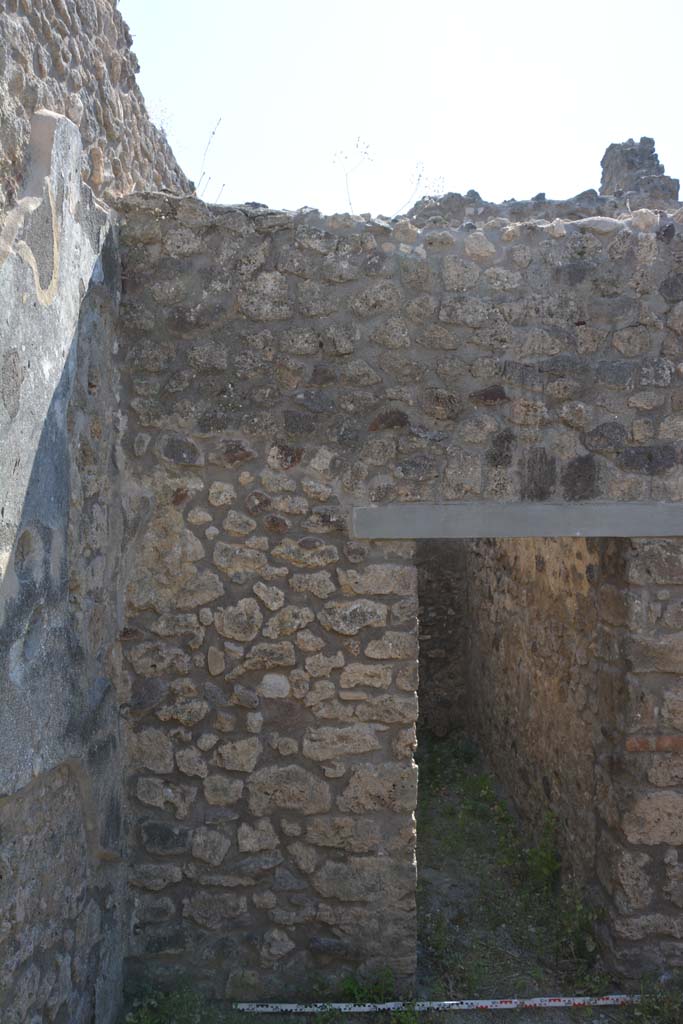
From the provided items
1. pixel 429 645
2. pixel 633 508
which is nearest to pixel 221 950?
pixel 633 508

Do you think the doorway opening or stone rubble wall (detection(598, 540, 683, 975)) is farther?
the doorway opening

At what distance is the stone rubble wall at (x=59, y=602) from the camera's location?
2.25 m

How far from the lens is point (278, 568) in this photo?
3.24m

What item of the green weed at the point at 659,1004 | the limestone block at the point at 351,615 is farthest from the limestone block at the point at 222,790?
the green weed at the point at 659,1004

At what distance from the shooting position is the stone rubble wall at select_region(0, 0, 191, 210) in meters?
2.28

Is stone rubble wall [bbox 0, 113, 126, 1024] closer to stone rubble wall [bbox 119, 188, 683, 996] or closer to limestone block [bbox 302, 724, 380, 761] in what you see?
stone rubble wall [bbox 119, 188, 683, 996]

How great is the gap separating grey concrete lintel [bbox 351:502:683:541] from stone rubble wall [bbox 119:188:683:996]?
0.06 m

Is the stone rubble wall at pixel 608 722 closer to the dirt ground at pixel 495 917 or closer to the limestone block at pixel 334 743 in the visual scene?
the dirt ground at pixel 495 917

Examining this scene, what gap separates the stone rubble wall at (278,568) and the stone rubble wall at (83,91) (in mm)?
318

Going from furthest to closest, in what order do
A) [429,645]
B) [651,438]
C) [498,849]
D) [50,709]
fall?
[429,645]
[498,849]
[651,438]
[50,709]

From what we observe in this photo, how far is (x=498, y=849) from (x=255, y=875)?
220 cm

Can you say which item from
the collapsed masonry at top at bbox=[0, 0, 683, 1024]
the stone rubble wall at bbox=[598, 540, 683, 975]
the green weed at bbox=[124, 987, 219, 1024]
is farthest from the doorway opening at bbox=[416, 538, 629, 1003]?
the green weed at bbox=[124, 987, 219, 1024]

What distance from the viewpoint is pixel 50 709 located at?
2.53m

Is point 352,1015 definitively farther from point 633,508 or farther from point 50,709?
point 633,508
